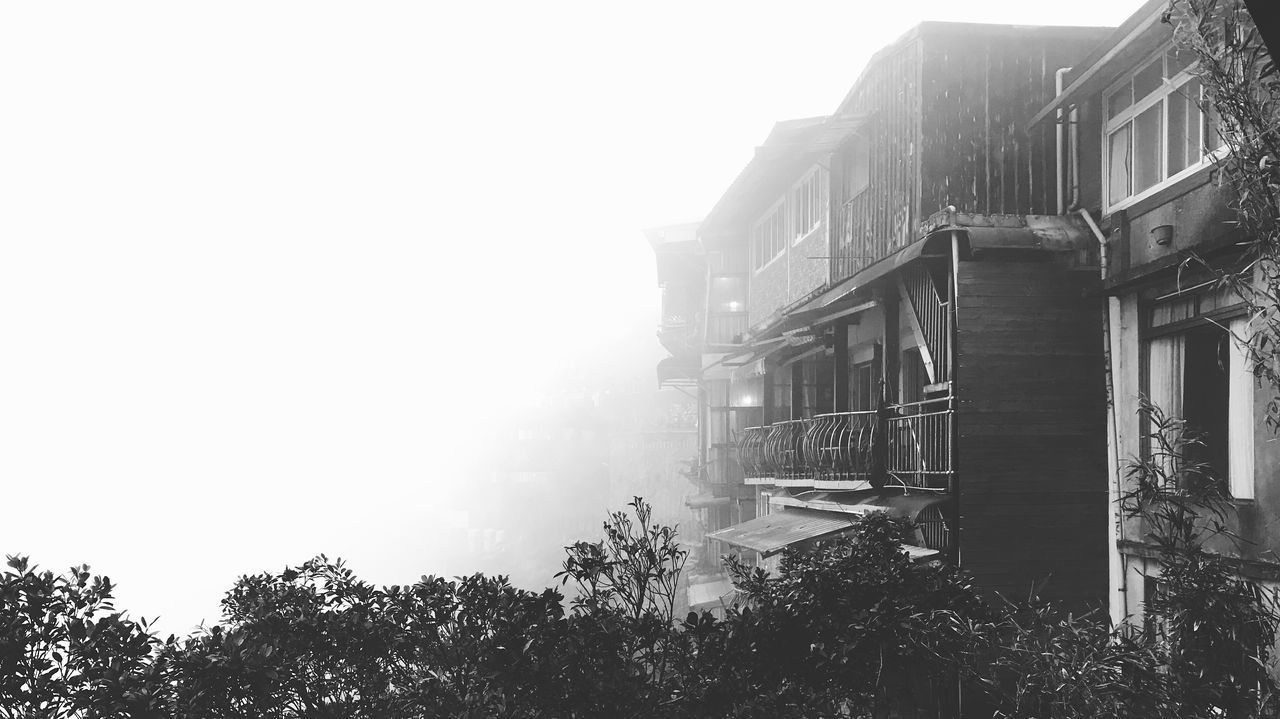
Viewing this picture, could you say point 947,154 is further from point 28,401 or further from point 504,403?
point 28,401

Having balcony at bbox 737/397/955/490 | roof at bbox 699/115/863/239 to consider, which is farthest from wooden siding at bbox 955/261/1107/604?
roof at bbox 699/115/863/239

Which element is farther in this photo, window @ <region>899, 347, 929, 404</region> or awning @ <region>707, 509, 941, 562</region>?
window @ <region>899, 347, 929, 404</region>

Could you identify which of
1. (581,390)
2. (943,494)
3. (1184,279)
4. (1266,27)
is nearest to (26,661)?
(1266,27)

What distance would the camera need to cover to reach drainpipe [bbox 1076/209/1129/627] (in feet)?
33.4

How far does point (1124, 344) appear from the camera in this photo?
33.6 feet

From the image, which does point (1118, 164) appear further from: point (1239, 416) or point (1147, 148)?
point (1239, 416)

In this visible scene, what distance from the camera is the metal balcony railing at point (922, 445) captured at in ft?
36.2

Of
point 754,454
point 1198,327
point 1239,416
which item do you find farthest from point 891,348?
point 754,454

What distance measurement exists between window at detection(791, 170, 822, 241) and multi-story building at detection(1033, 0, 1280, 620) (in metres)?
5.56

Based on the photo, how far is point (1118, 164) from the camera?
34.6 ft

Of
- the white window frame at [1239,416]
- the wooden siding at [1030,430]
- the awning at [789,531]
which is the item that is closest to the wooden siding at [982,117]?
the wooden siding at [1030,430]

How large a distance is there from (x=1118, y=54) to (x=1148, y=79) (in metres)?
0.56

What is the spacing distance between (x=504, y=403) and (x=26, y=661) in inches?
3243

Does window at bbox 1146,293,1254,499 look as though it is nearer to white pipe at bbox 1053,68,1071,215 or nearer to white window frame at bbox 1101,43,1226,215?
white window frame at bbox 1101,43,1226,215
